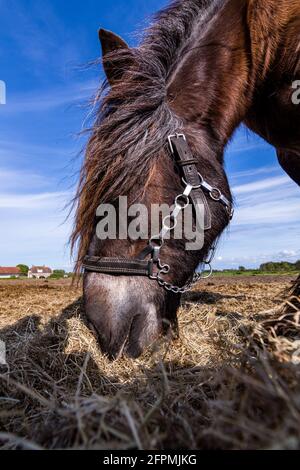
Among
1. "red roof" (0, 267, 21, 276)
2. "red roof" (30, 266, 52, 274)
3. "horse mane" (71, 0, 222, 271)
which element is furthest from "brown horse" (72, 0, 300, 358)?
"red roof" (0, 267, 21, 276)

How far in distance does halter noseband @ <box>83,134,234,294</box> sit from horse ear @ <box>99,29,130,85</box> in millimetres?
860

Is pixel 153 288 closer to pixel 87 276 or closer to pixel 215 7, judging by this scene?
pixel 87 276

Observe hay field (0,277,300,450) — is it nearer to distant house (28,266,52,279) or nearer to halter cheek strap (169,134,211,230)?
halter cheek strap (169,134,211,230)

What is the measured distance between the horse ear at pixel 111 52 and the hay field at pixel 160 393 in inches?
78.4

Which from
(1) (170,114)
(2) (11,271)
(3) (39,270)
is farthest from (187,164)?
(2) (11,271)

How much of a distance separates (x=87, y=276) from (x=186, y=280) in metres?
0.68

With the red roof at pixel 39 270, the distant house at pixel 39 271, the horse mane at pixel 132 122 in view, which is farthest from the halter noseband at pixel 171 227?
the red roof at pixel 39 270

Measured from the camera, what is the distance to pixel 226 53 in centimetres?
291

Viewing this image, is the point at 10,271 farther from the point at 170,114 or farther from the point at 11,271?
the point at 170,114

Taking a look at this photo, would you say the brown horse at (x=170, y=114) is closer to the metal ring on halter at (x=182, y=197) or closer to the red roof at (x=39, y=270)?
the metal ring on halter at (x=182, y=197)

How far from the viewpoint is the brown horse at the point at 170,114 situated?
2.43 meters

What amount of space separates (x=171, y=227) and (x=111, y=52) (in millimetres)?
1537

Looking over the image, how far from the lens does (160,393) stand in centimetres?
152

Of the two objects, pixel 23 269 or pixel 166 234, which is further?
A: pixel 23 269
